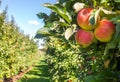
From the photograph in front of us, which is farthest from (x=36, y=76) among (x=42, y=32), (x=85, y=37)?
(x=85, y=37)

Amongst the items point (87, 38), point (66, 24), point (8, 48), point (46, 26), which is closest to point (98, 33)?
point (87, 38)

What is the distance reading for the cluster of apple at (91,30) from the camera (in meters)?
1.18

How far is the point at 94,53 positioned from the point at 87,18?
34 cm

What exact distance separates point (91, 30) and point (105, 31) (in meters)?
0.07

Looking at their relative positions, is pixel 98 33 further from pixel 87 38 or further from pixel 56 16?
pixel 56 16

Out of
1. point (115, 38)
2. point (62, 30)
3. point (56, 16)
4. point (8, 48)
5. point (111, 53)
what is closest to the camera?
point (115, 38)

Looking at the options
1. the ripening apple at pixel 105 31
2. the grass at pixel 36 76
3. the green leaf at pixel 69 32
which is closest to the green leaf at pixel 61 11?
the green leaf at pixel 69 32

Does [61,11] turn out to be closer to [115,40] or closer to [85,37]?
[85,37]

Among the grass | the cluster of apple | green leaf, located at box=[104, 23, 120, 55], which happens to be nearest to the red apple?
the cluster of apple

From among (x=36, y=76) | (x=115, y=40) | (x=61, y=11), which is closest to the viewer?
(x=115, y=40)

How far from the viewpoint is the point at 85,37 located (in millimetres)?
1224

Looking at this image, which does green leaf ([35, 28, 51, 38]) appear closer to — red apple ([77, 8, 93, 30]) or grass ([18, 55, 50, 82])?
red apple ([77, 8, 93, 30])

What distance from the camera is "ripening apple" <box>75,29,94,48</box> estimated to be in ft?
4.00

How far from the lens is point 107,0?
1301 millimetres
